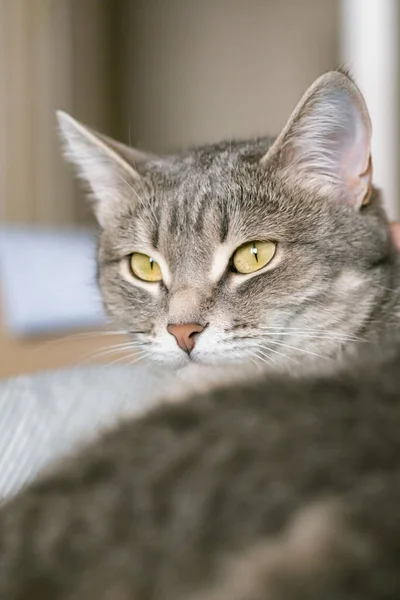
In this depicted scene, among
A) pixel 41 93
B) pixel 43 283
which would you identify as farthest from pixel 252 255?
pixel 41 93

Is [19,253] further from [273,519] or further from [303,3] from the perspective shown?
[303,3]

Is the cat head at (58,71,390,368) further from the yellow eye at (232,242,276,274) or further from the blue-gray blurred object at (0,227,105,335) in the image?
the blue-gray blurred object at (0,227,105,335)

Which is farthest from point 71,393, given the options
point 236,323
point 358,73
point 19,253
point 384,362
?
point 358,73

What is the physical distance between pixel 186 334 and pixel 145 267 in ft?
0.72

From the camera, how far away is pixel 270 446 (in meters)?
0.47

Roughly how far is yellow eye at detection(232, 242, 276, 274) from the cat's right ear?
27cm

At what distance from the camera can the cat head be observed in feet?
3.35

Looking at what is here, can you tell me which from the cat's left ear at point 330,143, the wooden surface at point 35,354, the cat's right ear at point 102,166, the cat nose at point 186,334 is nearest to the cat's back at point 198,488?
the cat nose at point 186,334

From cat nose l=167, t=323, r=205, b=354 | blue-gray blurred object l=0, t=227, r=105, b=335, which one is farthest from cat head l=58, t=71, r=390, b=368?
blue-gray blurred object l=0, t=227, r=105, b=335

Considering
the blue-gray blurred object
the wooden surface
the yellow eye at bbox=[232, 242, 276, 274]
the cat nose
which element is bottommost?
the wooden surface

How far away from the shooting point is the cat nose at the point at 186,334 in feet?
3.32

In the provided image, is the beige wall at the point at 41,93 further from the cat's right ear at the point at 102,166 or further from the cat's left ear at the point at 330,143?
the cat's left ear at the point at 330,143

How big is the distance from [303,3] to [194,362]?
128 inches

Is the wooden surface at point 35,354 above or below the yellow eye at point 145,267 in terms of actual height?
below
